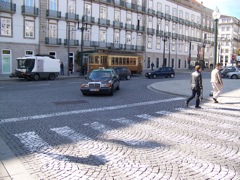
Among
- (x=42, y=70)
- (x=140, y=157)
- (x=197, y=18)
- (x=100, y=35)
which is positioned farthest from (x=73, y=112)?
(x=197, y=18)

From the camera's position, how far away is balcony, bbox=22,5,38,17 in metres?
34.5

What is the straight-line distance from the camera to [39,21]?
3656cm

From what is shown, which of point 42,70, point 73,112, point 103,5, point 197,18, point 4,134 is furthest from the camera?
point 197,18

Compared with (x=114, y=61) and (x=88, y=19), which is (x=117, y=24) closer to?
(x=88, y=19)

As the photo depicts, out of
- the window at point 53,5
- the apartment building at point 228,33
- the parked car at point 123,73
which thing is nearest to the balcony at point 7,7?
the window at point 53,5

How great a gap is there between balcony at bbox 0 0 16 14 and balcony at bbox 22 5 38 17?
1.28 m

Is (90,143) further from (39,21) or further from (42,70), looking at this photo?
(39,21)

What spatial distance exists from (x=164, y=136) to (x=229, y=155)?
182 centimetres

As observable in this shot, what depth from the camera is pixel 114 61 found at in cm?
3459

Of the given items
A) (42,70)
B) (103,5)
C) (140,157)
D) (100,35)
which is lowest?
(140,157)

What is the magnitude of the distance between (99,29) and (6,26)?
51.5 feet

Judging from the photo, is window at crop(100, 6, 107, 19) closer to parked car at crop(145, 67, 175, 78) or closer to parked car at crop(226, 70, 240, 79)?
parked car at crop(145, 67, 175, 78)

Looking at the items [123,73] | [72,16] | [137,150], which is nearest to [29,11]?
[72,16]

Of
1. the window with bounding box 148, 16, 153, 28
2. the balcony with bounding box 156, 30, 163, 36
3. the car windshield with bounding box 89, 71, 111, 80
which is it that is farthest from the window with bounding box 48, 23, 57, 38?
the balcony with bounding box 156, 30, 163, 36
